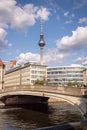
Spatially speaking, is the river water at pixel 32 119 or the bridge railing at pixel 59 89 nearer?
the bridge railing at pixel 59 89

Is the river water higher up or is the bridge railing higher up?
the bridge railing

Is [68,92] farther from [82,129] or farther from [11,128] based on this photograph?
[82,129]

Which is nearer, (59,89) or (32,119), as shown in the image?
(59,89)

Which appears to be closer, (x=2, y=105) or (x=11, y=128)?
(x=11, y=128)

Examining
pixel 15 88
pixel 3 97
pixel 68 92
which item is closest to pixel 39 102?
pixel 3 97

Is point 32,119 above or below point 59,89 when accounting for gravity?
below

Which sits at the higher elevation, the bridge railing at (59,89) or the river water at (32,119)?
the bridge railing at (59,89)

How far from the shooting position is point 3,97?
11406 cm

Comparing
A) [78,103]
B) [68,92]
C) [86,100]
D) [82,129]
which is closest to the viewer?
[82,129]

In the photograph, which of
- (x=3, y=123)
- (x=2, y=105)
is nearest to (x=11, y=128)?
(x=3, y=123)

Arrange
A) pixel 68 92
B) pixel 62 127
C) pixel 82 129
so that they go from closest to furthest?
pixel 62 127, pixel 82 129, pixel 68 92

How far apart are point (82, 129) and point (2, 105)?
7075cm

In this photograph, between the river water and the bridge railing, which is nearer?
the bridge railing

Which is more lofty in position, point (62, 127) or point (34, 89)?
point (34, 89)
